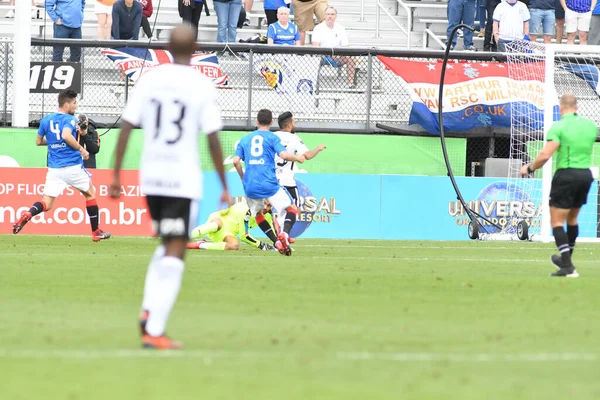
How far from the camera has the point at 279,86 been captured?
24.4m

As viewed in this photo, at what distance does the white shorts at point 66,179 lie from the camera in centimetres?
1919

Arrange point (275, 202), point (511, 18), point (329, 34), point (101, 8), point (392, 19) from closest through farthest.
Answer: point (275, 202)
point (329, 34)
point (511, 18)
point (101, 8)
point (392, 19)

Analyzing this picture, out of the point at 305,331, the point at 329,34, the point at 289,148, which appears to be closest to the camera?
the point at 305,331

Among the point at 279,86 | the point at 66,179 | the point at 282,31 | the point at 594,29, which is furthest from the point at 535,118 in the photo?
the point at 66,179

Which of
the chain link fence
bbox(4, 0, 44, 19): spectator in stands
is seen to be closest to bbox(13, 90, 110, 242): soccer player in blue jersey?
the chain link fence

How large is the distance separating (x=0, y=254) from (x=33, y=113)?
8587 millimetres

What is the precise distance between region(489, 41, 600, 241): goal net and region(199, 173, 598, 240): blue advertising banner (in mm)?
29

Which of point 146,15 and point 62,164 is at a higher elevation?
point 146,15

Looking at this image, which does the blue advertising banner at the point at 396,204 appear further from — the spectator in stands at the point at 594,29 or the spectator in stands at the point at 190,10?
the spectator in stands at the point at 594,29

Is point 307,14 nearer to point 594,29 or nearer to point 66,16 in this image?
point 66,16

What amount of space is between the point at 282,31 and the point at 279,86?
1568mm

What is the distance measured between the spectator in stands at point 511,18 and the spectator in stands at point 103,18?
846 cm

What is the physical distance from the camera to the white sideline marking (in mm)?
7426

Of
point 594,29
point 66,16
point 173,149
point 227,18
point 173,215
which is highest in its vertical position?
point 594,29
